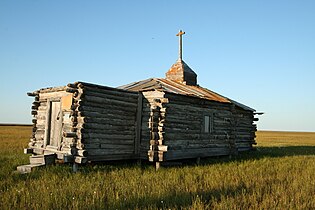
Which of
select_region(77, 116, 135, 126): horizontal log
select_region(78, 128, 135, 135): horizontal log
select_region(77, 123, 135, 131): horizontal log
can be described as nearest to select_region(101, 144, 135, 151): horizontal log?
select_region(78, 128, 135, 135): horizontal log

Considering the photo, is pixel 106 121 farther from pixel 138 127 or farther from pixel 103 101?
pixel 138 127

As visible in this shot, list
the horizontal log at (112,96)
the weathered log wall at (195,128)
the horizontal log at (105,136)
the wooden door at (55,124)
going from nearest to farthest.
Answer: the horizontal log at (105,136) → the horizontal log at (112,96) → the wooden door at (55,124) → the weathered log wall at (195,128)

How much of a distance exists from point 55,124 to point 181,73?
930cm

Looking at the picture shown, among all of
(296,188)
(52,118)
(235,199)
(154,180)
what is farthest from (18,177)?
(296,188)

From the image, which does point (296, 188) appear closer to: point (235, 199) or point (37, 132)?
point (235, 199)

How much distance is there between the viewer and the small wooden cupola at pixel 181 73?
770 inches

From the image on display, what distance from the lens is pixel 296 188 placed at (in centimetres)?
884

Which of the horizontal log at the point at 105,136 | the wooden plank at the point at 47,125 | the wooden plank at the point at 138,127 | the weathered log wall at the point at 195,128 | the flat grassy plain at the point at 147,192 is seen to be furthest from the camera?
the weathered log wall at the point at 195,128

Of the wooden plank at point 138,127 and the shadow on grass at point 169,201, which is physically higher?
the wooden plank at point 138,127

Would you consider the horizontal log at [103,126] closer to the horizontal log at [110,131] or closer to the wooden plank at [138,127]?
the horizontal log at [110,131]

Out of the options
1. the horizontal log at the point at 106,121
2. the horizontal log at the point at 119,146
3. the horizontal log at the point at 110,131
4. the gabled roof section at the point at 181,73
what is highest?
the gabled roof section at the point at 181,73

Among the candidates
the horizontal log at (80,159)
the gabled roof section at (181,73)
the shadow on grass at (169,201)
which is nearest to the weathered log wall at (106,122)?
the horizontal log at (80,159)

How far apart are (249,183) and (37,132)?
992 cm

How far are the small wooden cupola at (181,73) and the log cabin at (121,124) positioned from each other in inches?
114
